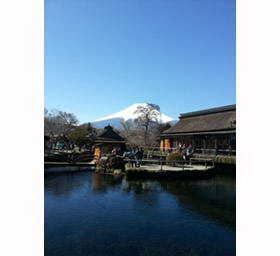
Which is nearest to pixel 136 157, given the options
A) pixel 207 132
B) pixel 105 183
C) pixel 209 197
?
pixel 105 183

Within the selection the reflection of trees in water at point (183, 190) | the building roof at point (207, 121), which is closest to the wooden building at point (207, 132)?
the building roof at point (207, 121)

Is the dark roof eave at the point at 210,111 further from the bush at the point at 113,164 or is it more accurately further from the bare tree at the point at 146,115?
the bush at the point at 113,164

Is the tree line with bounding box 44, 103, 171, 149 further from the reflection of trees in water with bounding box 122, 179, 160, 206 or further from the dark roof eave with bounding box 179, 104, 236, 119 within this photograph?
the reflection of trees in water with bounding box 122, 179, 160, 206

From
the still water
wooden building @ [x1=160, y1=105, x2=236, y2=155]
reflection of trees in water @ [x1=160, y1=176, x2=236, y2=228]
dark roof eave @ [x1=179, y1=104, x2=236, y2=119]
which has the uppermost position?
dark roof eave @ [x1=179, y1=104, x2=236, y2=119]

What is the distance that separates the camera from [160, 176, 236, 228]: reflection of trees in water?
23.9 ft

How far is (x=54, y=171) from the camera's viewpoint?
53.8 ft

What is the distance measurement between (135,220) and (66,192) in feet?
16.3

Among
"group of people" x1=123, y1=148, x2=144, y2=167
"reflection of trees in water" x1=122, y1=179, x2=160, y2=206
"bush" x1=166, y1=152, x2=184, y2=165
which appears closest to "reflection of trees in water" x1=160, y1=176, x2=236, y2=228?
"reflection of trees in water" x1=122, y1=179, x2=160, y2=206

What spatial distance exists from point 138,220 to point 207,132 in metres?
14.7

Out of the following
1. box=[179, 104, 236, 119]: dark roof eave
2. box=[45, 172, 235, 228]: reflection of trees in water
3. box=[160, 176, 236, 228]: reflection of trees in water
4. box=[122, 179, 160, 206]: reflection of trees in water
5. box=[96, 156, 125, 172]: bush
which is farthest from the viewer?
box=[179, 104, 236, 119]: dark roof eave

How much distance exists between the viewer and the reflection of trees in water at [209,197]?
23.9ft

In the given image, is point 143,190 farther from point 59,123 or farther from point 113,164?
point 59,123
